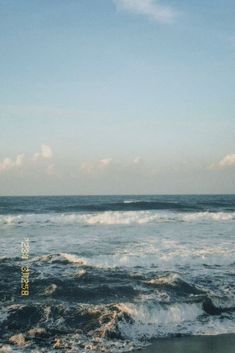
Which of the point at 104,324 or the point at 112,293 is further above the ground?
the point at 112,293

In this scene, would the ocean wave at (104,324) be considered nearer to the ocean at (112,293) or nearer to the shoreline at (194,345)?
the ocean at (112,293)

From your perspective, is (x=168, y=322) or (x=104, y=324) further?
(x=168, y=322)

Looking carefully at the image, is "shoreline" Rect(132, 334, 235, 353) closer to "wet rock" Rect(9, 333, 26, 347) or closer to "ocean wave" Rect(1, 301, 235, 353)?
"ocean wave" Rect(1, 301, 235, 353)

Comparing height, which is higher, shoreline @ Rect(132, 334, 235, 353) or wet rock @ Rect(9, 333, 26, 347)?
wet rock @ Rect(9, 333, 26, 347)

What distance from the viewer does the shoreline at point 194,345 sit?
718 cm

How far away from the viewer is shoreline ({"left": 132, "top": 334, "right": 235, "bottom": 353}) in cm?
718

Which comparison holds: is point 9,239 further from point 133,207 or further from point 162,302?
point 133,207

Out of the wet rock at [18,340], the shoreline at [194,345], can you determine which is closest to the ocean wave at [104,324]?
the wet rock at [18,340]

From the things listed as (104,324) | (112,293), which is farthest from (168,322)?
(112,293)

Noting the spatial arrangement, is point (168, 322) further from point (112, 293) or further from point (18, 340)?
point (18, 340)

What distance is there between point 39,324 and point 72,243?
389 inches

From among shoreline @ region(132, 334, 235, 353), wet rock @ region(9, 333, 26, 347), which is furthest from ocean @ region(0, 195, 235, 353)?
shoreline @ region(132, 334, 235, 353)

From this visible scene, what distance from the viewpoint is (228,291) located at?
10.5 meters

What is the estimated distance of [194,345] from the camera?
7414 mm
